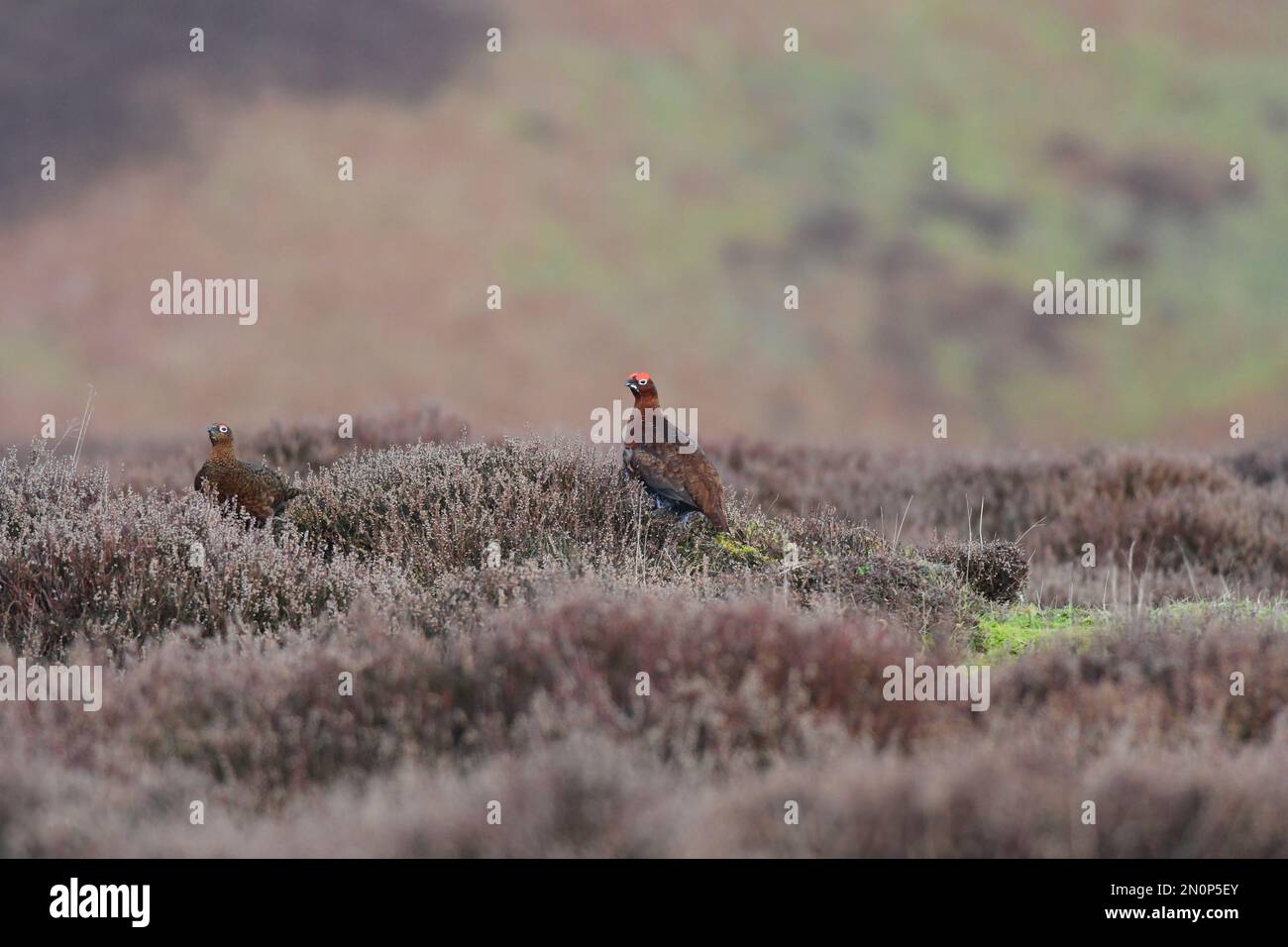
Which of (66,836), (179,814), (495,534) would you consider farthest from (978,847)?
(495,534)

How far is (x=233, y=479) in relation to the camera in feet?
28.0

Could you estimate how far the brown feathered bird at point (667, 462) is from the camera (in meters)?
7.70

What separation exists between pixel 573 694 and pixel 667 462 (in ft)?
11.4

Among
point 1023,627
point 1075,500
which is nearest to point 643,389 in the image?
point 1023,627

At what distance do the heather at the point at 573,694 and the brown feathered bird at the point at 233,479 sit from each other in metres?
0.37

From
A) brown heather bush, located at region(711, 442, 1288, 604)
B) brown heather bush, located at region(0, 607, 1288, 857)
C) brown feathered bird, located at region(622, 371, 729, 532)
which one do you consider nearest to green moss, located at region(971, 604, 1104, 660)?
brown heather bush, located at region(0, 607, 1288, 857)

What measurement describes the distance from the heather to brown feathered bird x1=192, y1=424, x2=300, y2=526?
1.22 ft

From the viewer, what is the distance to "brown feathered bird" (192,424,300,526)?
8.53 m

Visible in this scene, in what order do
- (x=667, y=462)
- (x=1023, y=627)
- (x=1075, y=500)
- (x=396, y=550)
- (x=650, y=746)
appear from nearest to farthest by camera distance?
(x=650, y=746) → (x=1023, y=627) → (x=396, y=550) → (x=667, y=462) → (x=1075, y=500)

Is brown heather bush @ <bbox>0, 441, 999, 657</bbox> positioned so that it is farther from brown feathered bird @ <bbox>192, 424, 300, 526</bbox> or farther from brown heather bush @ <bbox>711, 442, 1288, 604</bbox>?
brown heather bush @ <bbox>711, 442, 1288, 604</bbox>

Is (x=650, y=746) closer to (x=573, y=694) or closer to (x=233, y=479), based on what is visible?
(x=573, y=694)

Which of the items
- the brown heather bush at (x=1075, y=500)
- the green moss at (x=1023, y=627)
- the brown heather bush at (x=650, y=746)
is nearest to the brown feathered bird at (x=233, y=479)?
the brown heather bush at (x=650, y=746)

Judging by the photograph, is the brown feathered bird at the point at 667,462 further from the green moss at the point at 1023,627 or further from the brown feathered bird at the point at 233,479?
the brown feathered bird at the point at 233,479
